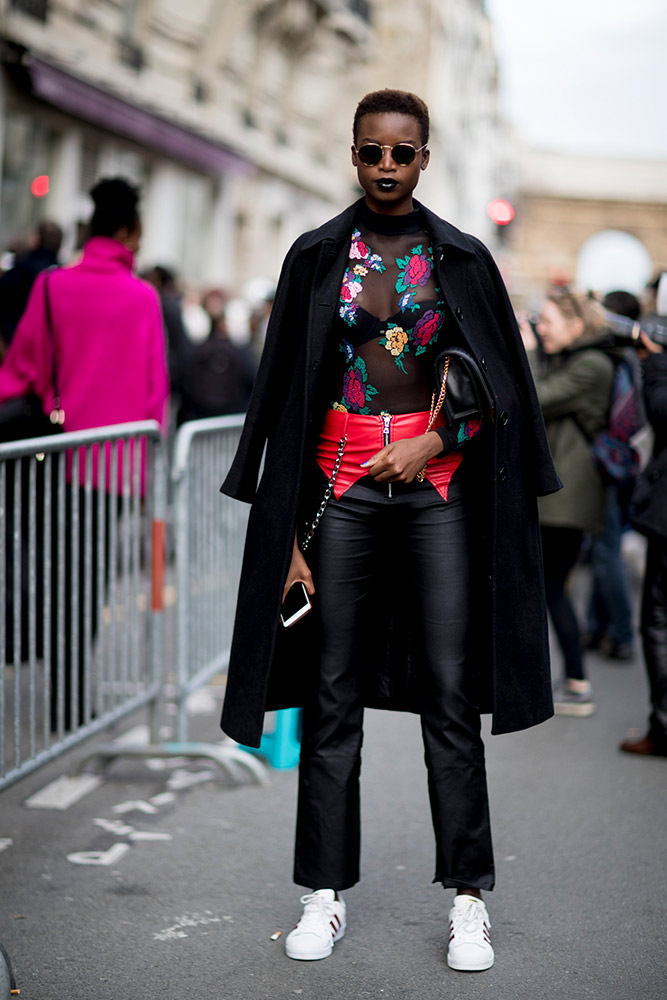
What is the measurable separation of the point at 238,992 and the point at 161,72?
64.9ft

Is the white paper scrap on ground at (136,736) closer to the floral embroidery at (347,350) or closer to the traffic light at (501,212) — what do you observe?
the floral embroidery at (347,350)

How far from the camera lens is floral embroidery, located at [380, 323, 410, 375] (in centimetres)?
358

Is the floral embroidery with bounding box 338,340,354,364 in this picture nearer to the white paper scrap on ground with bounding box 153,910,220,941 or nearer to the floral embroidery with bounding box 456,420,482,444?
the floral embroidery with bounding box 456,420,482,444

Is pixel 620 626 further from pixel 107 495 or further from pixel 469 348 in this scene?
pixel 469 348

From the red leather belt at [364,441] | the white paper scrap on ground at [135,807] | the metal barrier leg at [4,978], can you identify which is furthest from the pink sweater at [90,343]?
the metal barrier leg at [4,978]

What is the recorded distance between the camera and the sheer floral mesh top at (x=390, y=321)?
11.7ft

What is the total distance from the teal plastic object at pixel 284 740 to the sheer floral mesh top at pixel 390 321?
1958mm

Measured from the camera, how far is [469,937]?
3.67m

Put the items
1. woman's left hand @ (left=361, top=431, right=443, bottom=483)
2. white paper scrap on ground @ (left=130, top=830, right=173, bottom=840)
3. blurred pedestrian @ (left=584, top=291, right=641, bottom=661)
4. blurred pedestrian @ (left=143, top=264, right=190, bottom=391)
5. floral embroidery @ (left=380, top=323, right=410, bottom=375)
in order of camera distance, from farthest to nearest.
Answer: blurred pedestrian @ (left=143, top=264, right=190, bottom=391)
blurred pedestrian @ (left=584, top=291, right=641, bottom=661)
white paper scrap on ground @ (left=130, top=830, right=173, bottom=840)
floral embroidery @ (left=380, top=323, right=410, bottom=375)
woman's left hand @ (left=361, top=431, right=443, bottom=483)

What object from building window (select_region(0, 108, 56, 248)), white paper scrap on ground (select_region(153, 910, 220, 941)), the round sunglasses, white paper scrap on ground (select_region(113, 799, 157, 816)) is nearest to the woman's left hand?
the round sunglasses

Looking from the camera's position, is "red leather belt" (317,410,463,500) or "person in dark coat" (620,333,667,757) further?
"person in dark coat" (620,333,667,757)

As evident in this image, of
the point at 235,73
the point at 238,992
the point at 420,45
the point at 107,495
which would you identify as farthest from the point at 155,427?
the point at 420,45

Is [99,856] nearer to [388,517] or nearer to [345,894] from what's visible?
[345,894]

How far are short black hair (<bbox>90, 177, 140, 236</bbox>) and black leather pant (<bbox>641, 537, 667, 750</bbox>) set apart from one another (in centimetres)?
255
